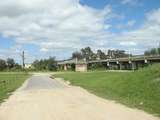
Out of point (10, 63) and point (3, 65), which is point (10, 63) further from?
point (3, 65)

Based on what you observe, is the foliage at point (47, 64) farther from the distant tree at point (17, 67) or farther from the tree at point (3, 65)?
the tree at point (3, 65)

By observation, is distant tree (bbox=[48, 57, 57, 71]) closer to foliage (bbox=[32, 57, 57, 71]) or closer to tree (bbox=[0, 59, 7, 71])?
foliage (bbox=[32, 57, 57, 71])

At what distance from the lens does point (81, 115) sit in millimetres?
12078

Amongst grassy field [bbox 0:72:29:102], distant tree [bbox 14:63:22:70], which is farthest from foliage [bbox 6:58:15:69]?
grassy field [bbox 0:72:29:102]

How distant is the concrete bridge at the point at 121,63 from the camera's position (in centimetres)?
9989

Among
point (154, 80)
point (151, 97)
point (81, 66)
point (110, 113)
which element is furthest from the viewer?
point (81, 66)

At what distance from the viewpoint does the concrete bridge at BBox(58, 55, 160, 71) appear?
328 ft

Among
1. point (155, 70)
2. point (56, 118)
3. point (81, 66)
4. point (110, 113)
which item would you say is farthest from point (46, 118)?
point (81, 66)

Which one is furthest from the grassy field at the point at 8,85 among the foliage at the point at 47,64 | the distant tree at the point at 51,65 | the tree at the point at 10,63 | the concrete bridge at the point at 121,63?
the tree at the point at 10,63

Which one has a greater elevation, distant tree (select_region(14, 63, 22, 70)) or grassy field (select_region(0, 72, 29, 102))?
distant tree (select_region(14, 63, 22, 70))

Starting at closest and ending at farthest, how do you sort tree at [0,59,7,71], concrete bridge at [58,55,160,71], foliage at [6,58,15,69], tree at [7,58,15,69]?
concrete bridge at [58,55,160,71] < tree at [0,59,7,71] < foliage at [6,58,15,69] < tree at [7,58,15,69]

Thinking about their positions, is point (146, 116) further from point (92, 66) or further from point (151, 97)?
point (92, 66)

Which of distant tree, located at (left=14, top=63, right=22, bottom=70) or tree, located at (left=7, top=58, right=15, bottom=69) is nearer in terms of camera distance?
distant tree, located at (left=14, top=63, right=22, bottom=70)

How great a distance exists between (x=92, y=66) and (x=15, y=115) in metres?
148
